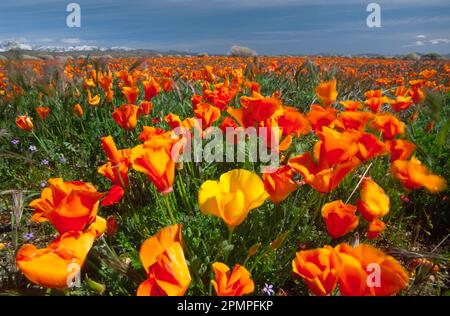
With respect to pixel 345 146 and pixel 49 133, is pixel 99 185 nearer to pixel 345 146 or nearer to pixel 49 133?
pixel 49 133

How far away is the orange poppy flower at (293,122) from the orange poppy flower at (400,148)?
1.24ft

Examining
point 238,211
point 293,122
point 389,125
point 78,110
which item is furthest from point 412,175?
point 78,110

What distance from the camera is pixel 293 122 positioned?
172 cm

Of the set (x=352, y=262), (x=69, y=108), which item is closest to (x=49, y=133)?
(x=69, y=108)

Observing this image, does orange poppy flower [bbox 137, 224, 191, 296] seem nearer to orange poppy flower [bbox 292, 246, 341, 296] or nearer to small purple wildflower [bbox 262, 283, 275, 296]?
orange poppy flower [bbox 292, 246, 341, 296]

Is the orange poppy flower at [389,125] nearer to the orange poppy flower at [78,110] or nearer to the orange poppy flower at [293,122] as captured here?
the orange poppy flower at [293,122]

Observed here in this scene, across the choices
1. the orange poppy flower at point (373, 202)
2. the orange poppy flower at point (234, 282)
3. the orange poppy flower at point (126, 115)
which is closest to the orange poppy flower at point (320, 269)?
the orange poppy flower at point (234, 282)

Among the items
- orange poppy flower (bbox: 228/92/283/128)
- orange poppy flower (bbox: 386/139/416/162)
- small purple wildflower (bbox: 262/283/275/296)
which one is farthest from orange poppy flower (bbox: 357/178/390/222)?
orange poppy flower (bbox: 228/92/283/128)

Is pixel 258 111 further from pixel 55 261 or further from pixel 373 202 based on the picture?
pixel 55 261

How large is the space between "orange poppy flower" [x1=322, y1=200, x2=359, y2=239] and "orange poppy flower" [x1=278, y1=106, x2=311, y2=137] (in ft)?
1.74

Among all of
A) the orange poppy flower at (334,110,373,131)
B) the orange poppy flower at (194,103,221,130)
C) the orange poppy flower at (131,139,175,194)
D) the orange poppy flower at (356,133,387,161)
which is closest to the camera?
the orange poppy flower at (131,139,175,194)

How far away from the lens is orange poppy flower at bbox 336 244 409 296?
87cm

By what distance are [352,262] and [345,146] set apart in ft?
1.45
